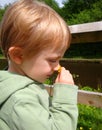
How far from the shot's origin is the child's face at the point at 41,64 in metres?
1.53

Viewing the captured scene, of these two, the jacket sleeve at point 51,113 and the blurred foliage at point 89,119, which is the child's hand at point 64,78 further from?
the blurred foliage at point 89,119

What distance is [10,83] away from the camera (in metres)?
1.51

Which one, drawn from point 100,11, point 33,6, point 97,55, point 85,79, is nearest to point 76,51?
point 97,55

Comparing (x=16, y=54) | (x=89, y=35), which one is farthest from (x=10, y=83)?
(x=89, y=35)

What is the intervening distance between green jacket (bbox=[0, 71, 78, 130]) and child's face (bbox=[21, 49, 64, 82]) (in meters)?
0.03

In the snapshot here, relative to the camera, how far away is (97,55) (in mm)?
27188

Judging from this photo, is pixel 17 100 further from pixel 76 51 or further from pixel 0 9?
pixel 0 9

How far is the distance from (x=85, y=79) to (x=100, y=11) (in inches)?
878

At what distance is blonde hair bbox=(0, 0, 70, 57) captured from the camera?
1.52m

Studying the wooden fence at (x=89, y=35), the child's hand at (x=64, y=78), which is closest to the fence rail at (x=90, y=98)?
the wooden fence at (x=89, y=35)

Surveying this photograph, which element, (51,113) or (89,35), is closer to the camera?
(51,113)

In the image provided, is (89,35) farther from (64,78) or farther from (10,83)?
(10,83)

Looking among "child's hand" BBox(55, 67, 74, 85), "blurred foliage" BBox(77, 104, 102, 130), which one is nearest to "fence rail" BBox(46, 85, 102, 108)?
"blurred foliage" BBox(77, 104, 102, 130)

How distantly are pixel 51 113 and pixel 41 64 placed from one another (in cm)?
19
